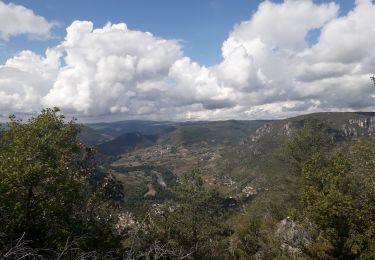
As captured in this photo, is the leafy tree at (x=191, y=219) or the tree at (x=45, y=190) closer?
the tree at (x=45, y=190)

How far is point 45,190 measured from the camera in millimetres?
25656

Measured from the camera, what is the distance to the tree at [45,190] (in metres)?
23.0

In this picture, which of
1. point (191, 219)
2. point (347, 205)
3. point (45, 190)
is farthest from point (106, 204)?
point (347, 205)

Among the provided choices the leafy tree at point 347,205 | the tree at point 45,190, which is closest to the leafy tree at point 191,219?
the tree at point 45,190

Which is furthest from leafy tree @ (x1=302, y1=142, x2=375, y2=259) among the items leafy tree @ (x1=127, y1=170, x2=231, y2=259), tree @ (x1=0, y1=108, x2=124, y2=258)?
tree @ (x1=0, y1=108, x2=124, y2=258)

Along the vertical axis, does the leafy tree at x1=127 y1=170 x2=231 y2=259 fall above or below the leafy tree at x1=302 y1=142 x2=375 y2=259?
below

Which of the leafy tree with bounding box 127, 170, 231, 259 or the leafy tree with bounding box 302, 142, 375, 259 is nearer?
the leafy tree with bounding box 302, 142, 375, 259

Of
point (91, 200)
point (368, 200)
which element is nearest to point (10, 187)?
point (91, 200)

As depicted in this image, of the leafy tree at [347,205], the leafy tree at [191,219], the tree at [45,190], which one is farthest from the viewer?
the leafy tree at [191,219]

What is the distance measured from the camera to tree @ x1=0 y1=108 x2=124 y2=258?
2298 cm

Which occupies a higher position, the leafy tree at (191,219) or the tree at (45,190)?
the tree at (45,190)

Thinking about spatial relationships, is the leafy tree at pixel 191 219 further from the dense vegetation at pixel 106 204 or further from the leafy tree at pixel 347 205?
the leafy tree at pixel 347 205

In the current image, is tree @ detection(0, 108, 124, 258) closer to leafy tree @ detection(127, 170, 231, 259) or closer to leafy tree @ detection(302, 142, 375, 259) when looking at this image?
leafy tree @ detection(127, 170, 231, 259)

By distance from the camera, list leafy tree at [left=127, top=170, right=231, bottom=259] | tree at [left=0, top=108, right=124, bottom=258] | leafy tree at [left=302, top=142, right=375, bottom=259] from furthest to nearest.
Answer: leafy tree at [left=127, top=170, right=231, bottom=259]
leafy tree at [left=302, top=142, right=375, bottom=259]
tree at [left=0, top=108, right=124, bottom=258]
